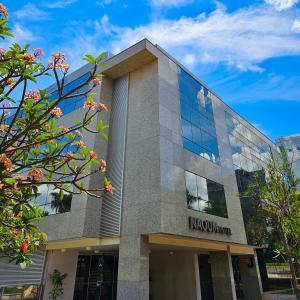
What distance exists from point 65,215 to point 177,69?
11.3m

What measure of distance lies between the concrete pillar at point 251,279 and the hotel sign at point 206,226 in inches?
350

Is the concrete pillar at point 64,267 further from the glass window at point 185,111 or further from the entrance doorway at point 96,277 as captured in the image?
the glass window at point 185,111

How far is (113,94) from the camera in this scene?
1667 cm

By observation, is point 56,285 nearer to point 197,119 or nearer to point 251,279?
point 197,119

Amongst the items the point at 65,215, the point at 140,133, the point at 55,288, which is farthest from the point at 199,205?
the point at 55,288

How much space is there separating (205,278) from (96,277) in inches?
317

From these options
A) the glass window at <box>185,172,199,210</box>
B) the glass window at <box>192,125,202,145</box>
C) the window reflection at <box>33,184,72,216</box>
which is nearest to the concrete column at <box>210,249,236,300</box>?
the glass window at <box>185,172,199,210</box>

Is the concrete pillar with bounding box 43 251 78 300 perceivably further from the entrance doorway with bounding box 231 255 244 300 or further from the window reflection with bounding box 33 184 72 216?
the entrance doorway with bounding box 231 255 244 300

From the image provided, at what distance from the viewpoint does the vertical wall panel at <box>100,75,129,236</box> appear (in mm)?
12961

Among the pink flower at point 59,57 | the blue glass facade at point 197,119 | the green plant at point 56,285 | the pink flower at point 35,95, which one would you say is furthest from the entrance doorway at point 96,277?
A: the pink flower at point 59,57

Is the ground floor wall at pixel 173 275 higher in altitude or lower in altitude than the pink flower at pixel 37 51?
lower

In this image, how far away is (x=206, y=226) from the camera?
1373 centimetres

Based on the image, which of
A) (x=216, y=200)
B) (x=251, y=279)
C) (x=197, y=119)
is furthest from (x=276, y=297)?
A: (x=197, y=119)

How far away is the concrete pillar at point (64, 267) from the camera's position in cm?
1581
